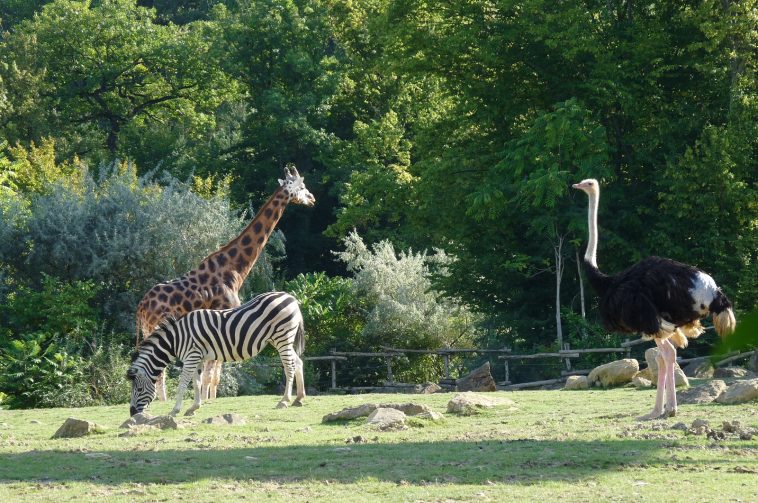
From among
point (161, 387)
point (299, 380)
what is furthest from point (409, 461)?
point (161, 387)

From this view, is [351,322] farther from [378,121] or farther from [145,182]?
[378,121]

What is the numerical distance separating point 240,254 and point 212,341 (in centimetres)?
383

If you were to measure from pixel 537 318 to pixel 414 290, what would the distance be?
5.27 meters

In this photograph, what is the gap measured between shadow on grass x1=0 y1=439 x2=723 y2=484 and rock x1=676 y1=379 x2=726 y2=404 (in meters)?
3.73

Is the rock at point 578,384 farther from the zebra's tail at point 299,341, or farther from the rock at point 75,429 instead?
the rock at point 75,429

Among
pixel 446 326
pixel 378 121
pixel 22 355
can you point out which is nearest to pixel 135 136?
pixel 378 121

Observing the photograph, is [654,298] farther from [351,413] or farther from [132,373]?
[132,373]

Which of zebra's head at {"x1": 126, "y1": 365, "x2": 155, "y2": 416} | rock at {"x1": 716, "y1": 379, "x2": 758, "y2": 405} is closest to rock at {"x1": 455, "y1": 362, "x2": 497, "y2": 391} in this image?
rock at {"x1": 716, "y1": 379, "x2": 758, "y2": 405}

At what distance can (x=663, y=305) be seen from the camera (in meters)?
12.6

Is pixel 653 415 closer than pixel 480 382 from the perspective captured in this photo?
Yes

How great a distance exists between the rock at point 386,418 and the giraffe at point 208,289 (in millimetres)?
5407

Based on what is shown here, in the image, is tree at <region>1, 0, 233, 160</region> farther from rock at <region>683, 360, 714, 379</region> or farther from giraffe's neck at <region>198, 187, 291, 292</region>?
rock at <region>683, 360, 714, 379</region>

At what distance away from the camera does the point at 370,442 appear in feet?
39.9

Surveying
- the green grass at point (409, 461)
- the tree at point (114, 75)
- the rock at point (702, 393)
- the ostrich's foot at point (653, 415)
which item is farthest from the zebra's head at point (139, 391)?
the tree at point (114, 75)
